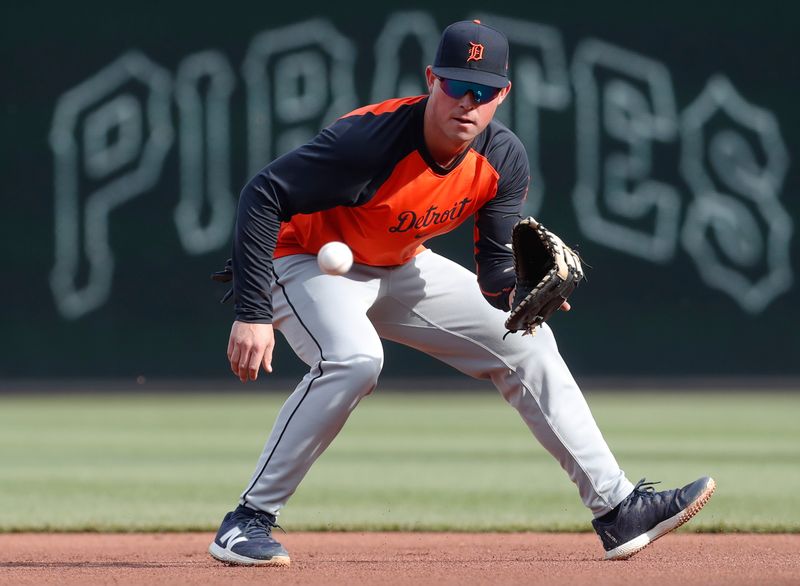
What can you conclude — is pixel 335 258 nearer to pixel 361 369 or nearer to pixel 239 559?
pixel 361 369

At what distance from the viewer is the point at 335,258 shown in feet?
12.8

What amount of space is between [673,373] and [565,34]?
3032 millimetres

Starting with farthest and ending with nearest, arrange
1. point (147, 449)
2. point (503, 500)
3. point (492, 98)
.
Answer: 1. point (147, 449)
2. point (503, 500)
3. point (492, 98)

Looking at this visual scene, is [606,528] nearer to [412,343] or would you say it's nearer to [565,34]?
[412,343]

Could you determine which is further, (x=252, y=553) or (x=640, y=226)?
(x=640, y=226)

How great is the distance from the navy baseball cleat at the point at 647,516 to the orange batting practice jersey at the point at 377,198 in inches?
27.3

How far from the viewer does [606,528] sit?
4.06 meters

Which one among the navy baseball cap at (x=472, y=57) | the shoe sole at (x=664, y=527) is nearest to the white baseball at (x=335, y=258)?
the navy baseball cap at (x=472, y=57)

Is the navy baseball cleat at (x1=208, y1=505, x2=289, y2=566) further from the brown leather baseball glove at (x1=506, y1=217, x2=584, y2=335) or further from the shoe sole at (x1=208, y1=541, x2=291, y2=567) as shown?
the brown leather baseball glove at (x1=506, y1=217, x2=584, y2=335)

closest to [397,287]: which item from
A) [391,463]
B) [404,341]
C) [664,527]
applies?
[404,341]

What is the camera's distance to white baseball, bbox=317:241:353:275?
390cm

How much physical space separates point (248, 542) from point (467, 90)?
1.36 m

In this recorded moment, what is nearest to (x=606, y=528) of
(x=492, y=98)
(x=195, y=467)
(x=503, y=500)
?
(x=492, y=98)

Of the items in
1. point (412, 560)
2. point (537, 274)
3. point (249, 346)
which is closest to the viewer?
point (249, 346)
